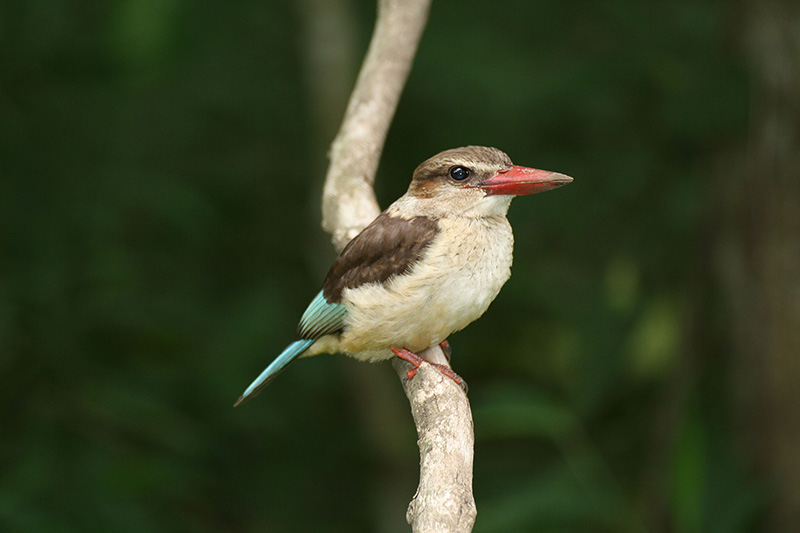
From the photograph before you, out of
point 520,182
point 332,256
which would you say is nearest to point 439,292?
point 520,182

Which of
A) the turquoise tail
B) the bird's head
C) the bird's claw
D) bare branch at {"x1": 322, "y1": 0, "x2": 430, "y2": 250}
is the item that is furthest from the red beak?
the turquoise tail

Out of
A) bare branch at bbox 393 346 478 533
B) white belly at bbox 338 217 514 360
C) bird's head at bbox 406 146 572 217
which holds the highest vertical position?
bird's head at bbox 406 146 572 217

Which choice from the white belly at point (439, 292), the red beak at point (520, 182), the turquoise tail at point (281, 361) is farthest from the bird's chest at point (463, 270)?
the turquoise tail at point (281, 361)

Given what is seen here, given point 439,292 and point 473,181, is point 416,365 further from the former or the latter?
point 473,181

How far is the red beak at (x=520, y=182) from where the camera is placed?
278 cm

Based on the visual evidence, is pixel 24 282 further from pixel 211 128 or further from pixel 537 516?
pixel 537 516

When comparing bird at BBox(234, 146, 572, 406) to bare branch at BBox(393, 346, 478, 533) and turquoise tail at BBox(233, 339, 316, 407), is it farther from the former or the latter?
bare branch at BBox(393, 346, 478, 533)

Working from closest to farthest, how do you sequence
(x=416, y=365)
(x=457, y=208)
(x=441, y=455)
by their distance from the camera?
1. (x=441, y=455)
2. (x=416, y=365)
3. (x=457, y=208)

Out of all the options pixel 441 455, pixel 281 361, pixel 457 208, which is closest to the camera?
pixel 441 455

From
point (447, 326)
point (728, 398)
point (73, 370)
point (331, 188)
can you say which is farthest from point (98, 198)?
point (728, 398)

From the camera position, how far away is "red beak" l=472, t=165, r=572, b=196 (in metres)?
2.78

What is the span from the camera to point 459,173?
2971 millimetres

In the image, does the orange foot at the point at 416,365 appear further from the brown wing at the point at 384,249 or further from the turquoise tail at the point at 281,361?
the turquoise tail at the point at 281,361

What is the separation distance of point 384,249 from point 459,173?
38 centimetres
